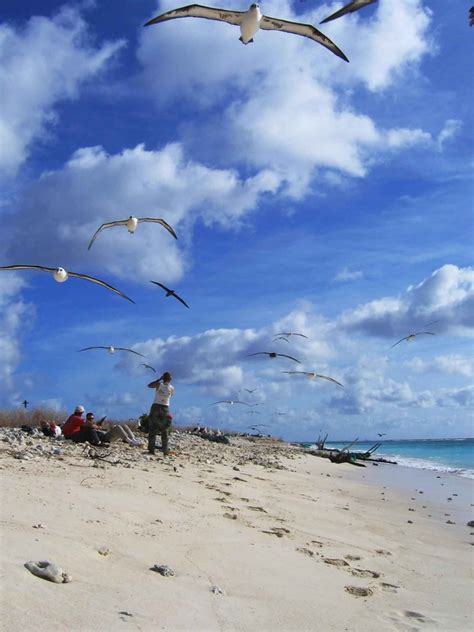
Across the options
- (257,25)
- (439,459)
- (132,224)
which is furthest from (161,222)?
(439,459)

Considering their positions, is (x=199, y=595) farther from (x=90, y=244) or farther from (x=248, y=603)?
(x=90, y=244)

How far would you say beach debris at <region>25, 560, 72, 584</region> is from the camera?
12.4ft

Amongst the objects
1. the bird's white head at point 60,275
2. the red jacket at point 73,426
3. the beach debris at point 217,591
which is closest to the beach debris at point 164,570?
the beach debris at point 217,591

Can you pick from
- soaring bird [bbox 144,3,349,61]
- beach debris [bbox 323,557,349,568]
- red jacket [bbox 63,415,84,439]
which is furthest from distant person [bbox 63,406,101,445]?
soaring bird [bbox 144,3,349,61]

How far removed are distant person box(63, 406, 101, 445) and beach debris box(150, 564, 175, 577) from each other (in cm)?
822

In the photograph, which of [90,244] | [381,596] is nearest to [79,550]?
[381,596]

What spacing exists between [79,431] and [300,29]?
973 centimetres

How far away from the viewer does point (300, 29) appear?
239 inches

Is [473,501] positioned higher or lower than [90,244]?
lower

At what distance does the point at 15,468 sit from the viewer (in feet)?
25.0

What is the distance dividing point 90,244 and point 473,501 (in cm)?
1066

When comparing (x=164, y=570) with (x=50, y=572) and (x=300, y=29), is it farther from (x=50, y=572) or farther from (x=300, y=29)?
(x=300, y=29)

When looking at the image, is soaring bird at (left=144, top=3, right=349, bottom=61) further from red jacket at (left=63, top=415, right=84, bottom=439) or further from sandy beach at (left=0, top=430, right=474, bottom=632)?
red jacket at (left=63, top=415, right=84, bottom=439)

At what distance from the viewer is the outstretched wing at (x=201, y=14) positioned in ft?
18.2
